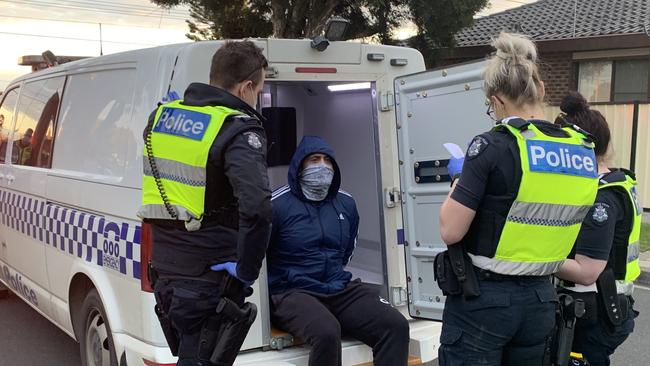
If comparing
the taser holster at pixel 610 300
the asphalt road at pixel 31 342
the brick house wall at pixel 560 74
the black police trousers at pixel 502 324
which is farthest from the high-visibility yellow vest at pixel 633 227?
the brick house wall at pixel 560 74

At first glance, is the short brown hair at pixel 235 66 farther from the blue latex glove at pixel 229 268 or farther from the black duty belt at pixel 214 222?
the blue latex glove at pixel 229 268

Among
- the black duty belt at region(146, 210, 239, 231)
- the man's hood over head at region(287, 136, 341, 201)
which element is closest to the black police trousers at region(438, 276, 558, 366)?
the black duty belt at region(146, 210, 239, 231)

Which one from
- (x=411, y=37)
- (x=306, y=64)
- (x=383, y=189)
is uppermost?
(x=411, y=37)

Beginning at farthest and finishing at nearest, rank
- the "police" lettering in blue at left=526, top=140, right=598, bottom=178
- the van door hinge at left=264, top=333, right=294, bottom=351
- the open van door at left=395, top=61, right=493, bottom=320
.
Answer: the open van door at left=395, top=61, right=493, bottom=320 < the van door hinge at left=264, top=333, right=294, bottom=351 < the "police" lettering in blue at left=526, top=140, right=598, bottom=178

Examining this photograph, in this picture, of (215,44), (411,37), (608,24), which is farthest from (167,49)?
(608,24)

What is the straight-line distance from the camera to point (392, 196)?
3.79 meters

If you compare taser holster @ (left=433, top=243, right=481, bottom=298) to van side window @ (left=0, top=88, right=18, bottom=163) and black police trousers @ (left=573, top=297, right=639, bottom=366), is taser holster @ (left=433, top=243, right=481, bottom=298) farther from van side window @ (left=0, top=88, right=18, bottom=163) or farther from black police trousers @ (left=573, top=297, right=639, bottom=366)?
van side window @ (left=0, top=88, right=18, bottom=163)

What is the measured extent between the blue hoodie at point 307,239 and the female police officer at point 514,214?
1358 millimetres

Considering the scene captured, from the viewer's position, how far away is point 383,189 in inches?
151

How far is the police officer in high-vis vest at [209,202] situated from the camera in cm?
234

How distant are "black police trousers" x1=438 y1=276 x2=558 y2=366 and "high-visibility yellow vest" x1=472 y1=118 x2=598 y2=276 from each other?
0.24ft

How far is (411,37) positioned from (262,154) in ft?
34.7

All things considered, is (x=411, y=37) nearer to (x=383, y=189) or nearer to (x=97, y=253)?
(x=383, y=189)

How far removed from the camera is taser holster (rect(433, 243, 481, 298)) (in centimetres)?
222
